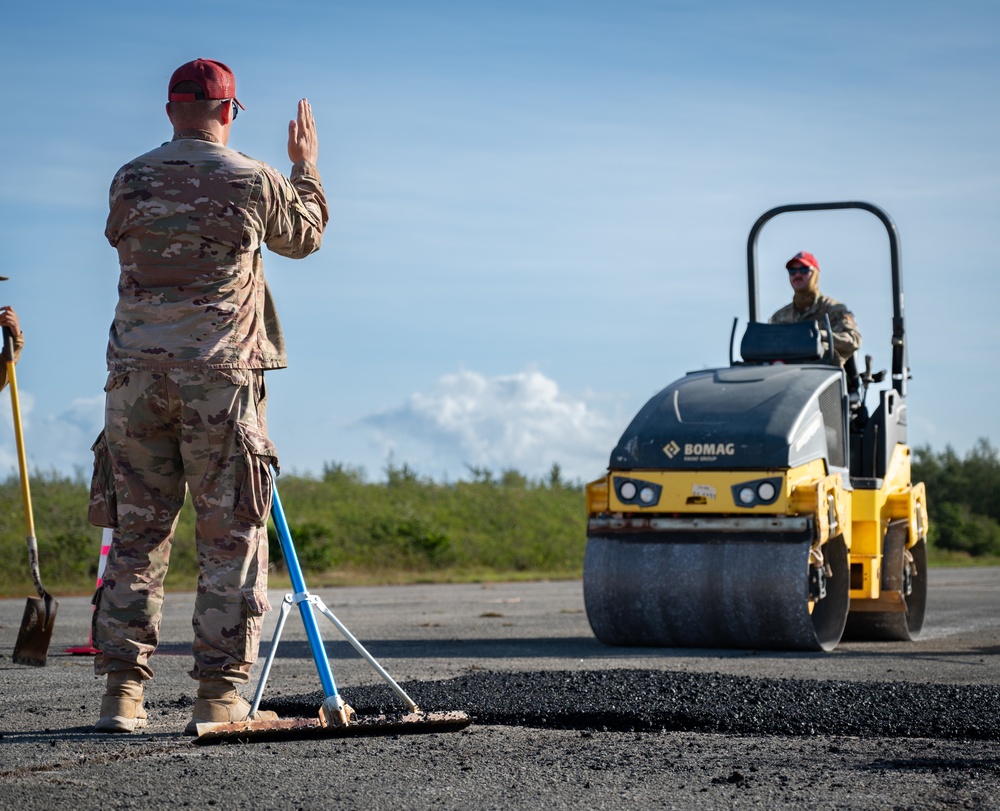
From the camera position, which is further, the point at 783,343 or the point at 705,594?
the point at 783,343

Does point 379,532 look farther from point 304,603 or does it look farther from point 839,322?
point 304,603

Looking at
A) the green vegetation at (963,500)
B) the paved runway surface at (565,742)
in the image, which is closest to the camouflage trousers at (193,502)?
the paved runway surface at (565,742)

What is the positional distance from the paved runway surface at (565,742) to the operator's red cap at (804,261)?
3204 mm

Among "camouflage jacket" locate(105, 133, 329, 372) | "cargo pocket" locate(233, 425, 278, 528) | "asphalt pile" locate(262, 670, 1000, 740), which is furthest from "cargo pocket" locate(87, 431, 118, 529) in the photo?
"asphalt pile" locate(262, 670, 1000, 740)

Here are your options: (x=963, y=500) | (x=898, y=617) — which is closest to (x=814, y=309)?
(x=898, y=617)

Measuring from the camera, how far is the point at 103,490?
4781mm

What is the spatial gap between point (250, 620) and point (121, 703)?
578mm

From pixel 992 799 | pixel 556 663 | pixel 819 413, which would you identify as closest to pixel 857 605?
pixel 819 413

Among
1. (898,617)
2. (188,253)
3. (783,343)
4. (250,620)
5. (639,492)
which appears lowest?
(898,617)

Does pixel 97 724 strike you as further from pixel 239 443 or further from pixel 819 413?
pixel 819 413

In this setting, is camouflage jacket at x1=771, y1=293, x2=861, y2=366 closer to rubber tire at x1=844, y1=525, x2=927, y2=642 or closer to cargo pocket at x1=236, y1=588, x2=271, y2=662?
rubber tire at x1=844, y1=525, x2=927, y2=642

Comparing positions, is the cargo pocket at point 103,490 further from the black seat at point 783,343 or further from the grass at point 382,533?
the grass at point 382,533

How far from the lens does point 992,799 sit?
3730 mm

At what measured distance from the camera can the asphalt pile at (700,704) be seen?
5086mm
